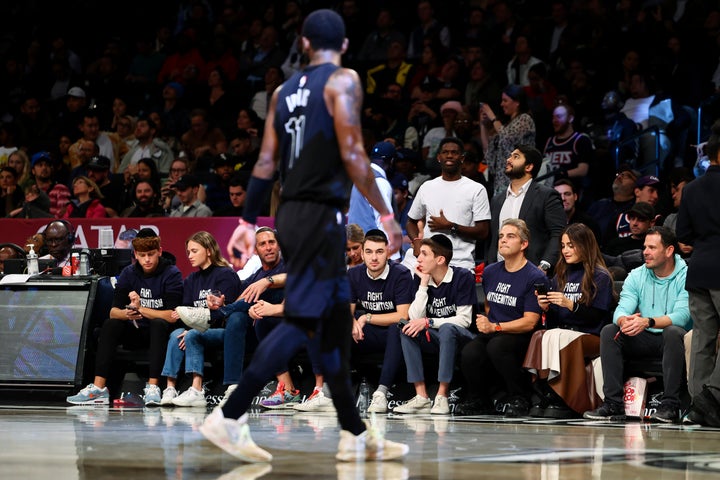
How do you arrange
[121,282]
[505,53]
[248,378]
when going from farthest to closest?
[505,53], [121,282], [248,378]

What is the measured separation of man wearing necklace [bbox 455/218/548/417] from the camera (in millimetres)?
8578

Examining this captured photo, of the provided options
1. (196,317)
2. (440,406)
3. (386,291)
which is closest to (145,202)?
(196,317)

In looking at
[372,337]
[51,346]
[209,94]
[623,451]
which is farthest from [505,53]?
[623,451]

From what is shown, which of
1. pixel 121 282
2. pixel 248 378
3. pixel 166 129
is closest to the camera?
pixel 248 378

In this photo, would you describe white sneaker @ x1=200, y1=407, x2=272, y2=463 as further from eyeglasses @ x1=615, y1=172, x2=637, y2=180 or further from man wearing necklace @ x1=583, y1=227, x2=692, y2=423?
eyeglasses @ x1=615, y1=172, x2=637, y2=180

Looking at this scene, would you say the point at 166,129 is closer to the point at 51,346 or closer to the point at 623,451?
the point at 51,346

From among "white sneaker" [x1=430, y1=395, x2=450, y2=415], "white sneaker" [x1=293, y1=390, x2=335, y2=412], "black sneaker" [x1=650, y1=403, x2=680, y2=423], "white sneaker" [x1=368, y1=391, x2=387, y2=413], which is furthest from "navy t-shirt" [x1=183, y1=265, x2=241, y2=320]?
"black sneaker" [x1=650, y1=403, x2=680, y2=423]

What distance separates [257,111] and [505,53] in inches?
135

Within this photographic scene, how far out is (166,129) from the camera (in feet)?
51.3

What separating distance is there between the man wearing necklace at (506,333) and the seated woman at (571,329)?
0.11 metres

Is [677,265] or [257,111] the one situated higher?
[257,111]

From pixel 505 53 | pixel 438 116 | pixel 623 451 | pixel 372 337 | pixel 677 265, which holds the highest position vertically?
pixel 505 53

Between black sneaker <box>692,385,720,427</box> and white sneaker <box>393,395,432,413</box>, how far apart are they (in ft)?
7.13

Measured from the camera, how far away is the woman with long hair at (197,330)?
934 cm
